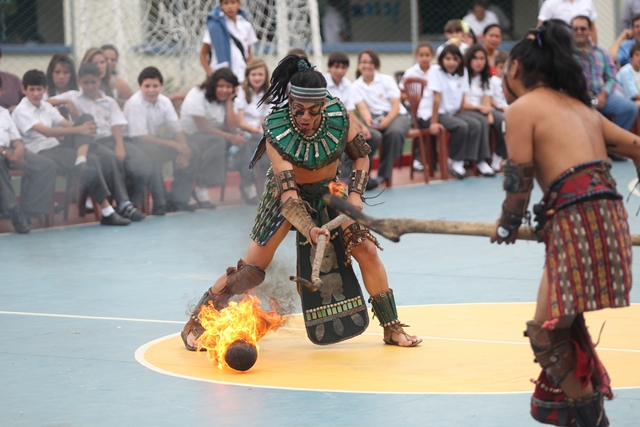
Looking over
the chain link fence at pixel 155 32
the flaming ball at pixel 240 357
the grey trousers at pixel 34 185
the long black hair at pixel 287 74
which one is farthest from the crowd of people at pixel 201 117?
the flaming ball at pixel 240 357

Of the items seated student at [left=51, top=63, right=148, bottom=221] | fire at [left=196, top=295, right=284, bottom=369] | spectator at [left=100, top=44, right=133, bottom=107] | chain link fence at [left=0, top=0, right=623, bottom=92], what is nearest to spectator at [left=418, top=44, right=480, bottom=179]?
chain link fence at [left=0, top=0, right=623, bottom=92]

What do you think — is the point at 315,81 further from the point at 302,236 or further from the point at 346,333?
the point at 346,333

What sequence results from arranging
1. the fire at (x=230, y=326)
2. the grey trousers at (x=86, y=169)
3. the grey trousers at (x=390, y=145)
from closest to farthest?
the fire at (x=230, y=326), the grey trousers at (x=86, y=169), the grey trousers at (x=390, y=145)

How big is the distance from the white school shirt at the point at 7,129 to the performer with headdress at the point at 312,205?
213 inches

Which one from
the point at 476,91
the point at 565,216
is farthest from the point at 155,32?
the point at 565,216

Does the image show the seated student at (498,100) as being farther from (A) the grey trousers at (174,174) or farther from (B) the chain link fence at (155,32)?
(A) the grey trousers at (174,174)

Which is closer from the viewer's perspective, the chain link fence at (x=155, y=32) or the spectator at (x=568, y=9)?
the chain link fence at (x=155, y=32)

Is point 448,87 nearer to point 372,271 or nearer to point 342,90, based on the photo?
point 342,90

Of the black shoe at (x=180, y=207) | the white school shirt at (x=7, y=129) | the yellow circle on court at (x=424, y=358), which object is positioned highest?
the white school shirt at (x=7, y=129)

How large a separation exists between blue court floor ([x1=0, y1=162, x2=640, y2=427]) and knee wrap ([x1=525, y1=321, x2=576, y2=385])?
1.65ft

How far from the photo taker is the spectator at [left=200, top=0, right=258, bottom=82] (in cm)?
1286

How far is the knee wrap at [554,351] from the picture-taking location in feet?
13.3

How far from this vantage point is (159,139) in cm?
1207

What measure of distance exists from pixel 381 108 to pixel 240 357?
29.0ft
